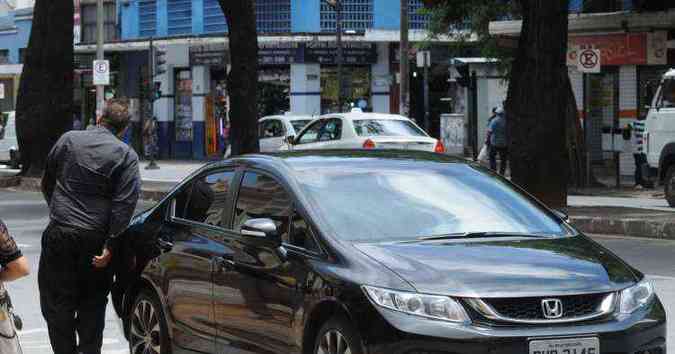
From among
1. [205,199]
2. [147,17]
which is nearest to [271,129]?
[147,17]

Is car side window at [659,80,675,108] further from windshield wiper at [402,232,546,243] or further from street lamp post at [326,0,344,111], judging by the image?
street lamp post at [326,0,344,111]

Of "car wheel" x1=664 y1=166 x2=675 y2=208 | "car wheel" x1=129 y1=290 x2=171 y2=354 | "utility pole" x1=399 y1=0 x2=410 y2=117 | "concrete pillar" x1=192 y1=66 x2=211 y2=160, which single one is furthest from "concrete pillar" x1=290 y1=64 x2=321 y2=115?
"car wheel" x1=129 y1=290 x2=171 y2=354

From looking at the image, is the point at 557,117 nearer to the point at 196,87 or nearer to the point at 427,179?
the point at 427,179

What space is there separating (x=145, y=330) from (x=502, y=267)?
2860 mm

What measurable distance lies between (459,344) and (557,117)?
14674 mm

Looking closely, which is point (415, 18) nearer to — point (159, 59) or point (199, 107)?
point (199, 107)

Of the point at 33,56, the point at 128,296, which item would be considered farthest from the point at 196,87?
the point at 128,296

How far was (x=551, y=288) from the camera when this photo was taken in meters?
6.88

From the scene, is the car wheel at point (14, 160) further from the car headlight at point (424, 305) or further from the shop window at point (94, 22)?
the car headlight at point (424, 305)

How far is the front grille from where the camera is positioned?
6770 mm

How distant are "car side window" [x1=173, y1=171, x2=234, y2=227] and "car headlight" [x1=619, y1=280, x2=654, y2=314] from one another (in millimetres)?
2432

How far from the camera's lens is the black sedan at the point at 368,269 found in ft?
22.2

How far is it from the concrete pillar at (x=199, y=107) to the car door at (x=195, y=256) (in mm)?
43783

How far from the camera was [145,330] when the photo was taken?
29.8 ft
